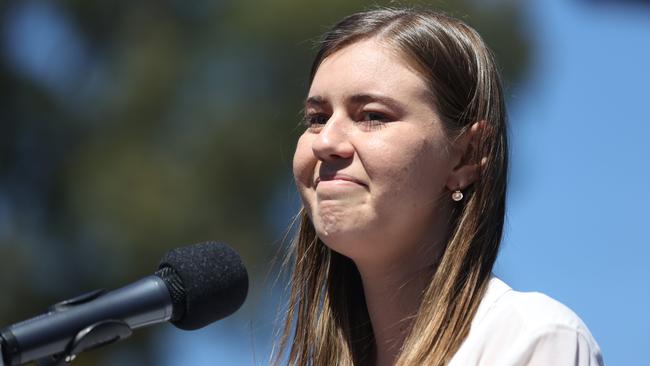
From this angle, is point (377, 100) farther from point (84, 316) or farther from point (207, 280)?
point (84, 316)

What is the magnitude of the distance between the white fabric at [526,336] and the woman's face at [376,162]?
27 centimetres

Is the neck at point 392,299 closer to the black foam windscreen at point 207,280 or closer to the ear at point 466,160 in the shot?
the ear at point 466,160

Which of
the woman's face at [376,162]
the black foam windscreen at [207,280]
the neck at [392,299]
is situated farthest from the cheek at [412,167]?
the black foam windscreen at [207,280]

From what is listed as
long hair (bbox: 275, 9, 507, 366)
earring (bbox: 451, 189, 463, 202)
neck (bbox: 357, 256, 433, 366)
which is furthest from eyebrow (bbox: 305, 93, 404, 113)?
neck (bbox: 357, 256, 433, 366)

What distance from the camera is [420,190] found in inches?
115

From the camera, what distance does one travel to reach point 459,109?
119 inches

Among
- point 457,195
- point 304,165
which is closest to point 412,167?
point 457,195

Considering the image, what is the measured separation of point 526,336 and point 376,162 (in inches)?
20.0

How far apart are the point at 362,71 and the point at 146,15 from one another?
10.1 meters

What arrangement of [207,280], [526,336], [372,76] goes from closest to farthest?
1. [207,280]
2. [526,336]
3. [372,76]

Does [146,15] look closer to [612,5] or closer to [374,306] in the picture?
[612,5]

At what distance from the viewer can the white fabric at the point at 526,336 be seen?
8.90ft

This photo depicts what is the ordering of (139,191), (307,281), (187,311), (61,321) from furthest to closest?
1. (139,191)
2. (307,281)
3. (187,311)
4. (61,321)

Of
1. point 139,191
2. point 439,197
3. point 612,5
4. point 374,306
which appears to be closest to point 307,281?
point 374,306
